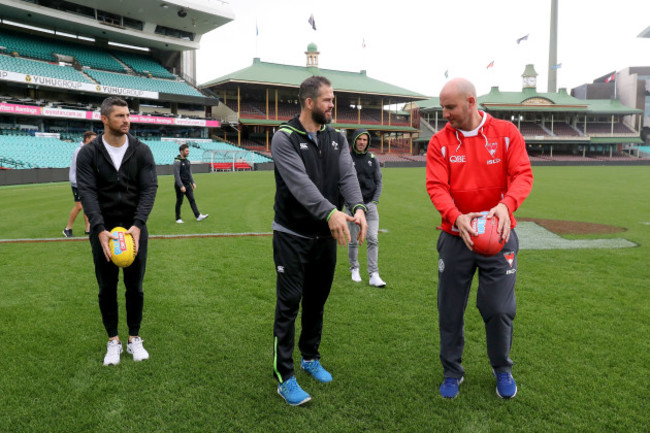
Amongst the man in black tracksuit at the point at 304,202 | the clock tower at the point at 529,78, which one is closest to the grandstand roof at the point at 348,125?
the clock tower at the point at 529,78

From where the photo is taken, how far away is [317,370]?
12.1ft

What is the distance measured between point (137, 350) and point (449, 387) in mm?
2652

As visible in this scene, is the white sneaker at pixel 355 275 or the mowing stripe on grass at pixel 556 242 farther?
the mowing stripe on grass at pixel 556 242

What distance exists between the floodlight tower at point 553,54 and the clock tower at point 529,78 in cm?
1613

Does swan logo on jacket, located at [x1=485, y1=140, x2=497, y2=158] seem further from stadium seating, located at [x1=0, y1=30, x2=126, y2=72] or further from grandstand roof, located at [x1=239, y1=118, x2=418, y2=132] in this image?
grandstand roof, located at [x1=239, y1=118, x2=418, y2=132]

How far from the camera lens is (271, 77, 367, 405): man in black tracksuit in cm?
320

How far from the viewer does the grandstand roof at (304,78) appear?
55.2 metres

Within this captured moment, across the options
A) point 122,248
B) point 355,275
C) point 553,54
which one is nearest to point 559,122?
point 553,54

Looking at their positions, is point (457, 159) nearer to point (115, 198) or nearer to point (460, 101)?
point (460, 101)

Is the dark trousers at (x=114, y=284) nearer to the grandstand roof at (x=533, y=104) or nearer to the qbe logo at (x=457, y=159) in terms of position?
the qbe logo at (x=457, y=159)

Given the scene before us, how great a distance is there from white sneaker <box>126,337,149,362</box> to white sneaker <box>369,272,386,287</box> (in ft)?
10.5

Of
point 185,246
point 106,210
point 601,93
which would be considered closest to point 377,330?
point 106,210

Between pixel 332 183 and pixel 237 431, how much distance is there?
1804mm

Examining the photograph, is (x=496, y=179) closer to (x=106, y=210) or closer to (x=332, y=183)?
(x=332, y=183)
